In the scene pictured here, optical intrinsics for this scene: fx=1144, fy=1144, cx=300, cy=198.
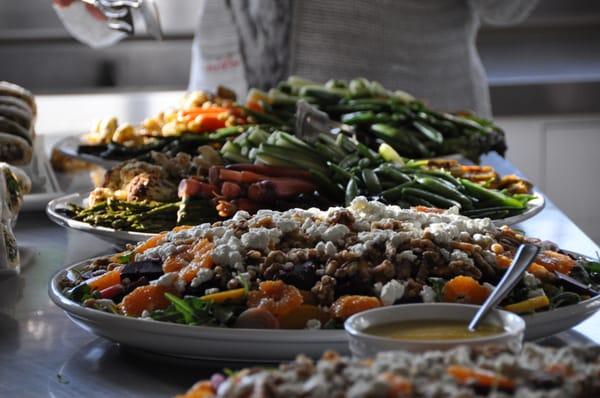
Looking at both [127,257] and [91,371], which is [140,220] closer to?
[127,257]

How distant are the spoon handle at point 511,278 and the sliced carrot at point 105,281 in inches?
20.7

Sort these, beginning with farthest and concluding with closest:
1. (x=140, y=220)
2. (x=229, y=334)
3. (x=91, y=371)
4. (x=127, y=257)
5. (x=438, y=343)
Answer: (x=140, y=220) < (x=127, y=257) < (x=91, y=371) < (x=229, y=334) < (x=438, y=343)

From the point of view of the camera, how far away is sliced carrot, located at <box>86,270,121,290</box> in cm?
154

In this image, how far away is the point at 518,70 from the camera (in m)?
5.11

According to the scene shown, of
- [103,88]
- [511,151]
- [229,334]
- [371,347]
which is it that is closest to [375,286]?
[229,334]

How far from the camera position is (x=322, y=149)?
2.31m

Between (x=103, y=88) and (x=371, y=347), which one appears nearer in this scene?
(x=371, y=347)

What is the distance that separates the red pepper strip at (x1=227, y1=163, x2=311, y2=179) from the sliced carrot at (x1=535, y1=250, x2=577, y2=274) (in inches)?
26.1

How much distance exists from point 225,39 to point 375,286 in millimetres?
2527

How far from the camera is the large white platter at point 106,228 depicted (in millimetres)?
1963

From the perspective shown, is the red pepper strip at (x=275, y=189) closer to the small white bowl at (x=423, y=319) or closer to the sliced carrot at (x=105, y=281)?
the sliced carrot at (x=105, y=281)

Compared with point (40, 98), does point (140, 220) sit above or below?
above

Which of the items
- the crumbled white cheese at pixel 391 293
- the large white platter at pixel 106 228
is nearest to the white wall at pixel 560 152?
the large white platter at pixel 106 228

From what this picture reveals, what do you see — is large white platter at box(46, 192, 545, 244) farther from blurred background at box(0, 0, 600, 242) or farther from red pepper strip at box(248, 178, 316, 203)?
blurred background at box(0, 0, 600, 242)
